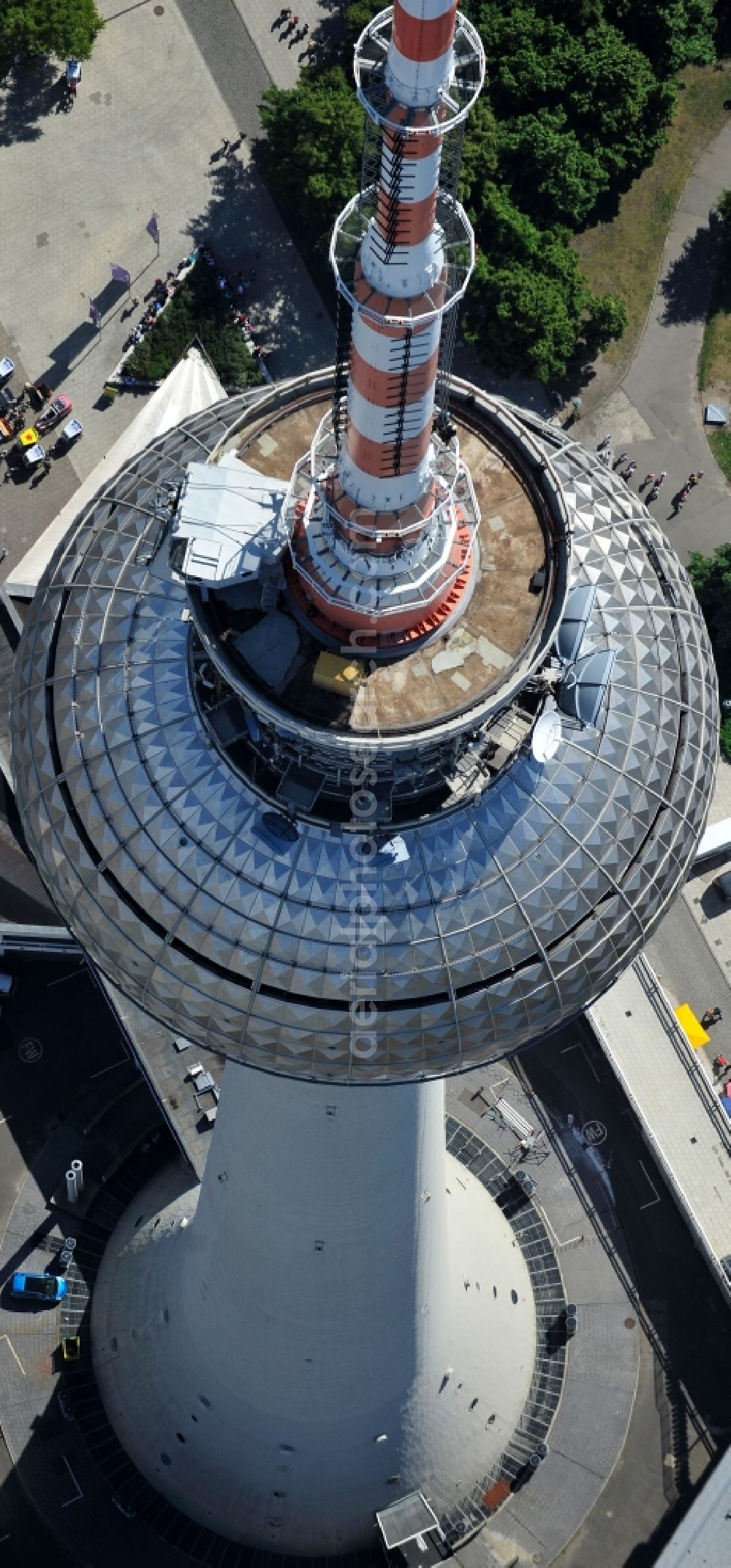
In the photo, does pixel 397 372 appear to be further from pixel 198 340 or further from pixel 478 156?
pixel 478 156

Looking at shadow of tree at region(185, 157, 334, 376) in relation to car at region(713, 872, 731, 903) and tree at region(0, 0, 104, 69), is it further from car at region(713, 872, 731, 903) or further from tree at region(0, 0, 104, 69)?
car at region(713, 872, 731, 903)

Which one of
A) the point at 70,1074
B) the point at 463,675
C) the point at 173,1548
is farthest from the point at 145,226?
the point at 173,1548

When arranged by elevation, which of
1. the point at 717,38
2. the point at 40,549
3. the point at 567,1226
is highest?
the point at 717,38

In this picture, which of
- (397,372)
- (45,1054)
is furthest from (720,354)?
(397,372)

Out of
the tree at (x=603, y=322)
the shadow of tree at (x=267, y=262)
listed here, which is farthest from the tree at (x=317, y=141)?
the tree at (x=603, y=322)

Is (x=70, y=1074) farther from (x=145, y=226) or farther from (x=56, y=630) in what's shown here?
(x=145, y=226)

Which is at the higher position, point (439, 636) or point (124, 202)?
point (124, 202)
